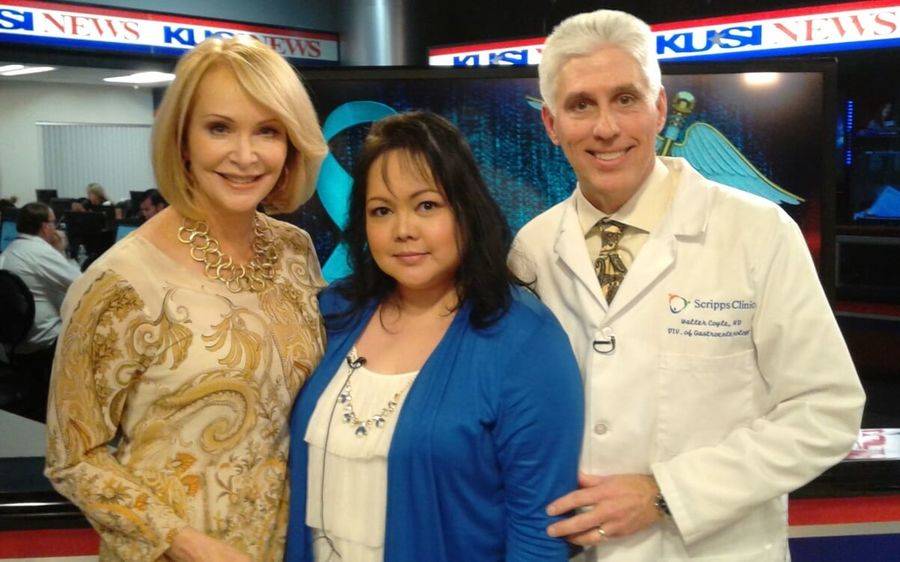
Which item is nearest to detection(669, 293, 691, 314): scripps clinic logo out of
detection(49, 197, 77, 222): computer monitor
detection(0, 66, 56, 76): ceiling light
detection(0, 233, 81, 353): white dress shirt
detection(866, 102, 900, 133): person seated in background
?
detection(0, 233, 81, 353): white dress shirt

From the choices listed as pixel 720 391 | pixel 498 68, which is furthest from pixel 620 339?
pixel 498 68

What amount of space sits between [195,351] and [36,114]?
734 cm

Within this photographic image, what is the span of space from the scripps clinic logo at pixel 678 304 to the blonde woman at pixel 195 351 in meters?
0.63

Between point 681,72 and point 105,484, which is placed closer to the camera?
point 105,484

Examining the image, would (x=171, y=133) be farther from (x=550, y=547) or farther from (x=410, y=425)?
(x=550, y=547)

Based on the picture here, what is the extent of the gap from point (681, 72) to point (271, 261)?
1561 millimetres

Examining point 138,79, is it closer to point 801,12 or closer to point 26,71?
point 26,71

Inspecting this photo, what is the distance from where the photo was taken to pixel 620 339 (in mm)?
1502

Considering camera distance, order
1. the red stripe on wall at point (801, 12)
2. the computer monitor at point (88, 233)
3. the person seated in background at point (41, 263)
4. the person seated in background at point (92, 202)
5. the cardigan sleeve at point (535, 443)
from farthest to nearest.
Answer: the person seated in background at point (92, 202)
the computer monitor at point (88, 233)
the person seated in background at point (41, 263)
the red stripe on wall at point (801, 12)
the cardigan sleeve at point (535, 443)

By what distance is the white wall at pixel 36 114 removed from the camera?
7793mm

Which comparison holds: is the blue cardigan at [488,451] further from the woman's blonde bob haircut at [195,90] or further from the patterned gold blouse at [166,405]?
the woman's blonde bob haircut at [195,90]

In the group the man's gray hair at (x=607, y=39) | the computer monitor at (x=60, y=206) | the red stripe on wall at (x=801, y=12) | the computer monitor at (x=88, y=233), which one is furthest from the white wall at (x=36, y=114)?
the man's gray hair at (x=607, y=39)

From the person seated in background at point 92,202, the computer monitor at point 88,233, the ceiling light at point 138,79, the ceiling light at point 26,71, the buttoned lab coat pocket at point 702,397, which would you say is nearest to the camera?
the buttoned lab coat pocket at point 702,397

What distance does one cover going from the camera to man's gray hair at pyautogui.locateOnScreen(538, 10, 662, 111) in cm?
148
